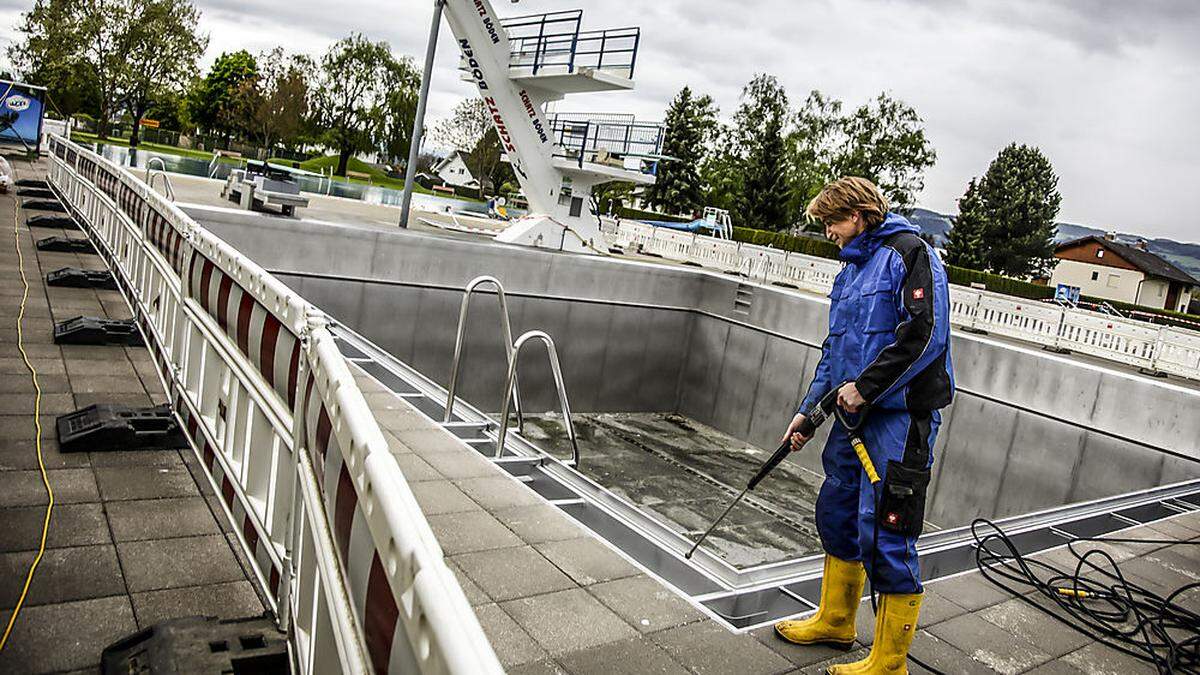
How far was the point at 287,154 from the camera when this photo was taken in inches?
3132

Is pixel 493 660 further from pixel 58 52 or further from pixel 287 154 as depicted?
pixel 287 154

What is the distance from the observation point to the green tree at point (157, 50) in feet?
154

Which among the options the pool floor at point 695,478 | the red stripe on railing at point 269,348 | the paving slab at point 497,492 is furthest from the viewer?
the pool floor at point 695,478

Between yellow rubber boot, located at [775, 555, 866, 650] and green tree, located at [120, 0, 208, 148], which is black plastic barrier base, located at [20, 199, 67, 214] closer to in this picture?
yellow rubber boot, located at [775, 555, 866, 650]

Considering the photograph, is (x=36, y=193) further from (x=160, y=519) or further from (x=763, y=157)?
(x=763, y=157)

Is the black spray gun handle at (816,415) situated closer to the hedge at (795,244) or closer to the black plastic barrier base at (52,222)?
the black plastic barrier base at (52,222)

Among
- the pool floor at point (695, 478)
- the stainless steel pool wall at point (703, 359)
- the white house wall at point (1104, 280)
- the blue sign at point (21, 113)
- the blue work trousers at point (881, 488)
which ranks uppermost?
the white house wall at point (1104, 280)

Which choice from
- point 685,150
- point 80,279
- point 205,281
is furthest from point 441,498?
point 685,150

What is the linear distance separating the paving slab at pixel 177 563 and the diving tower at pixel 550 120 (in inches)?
719

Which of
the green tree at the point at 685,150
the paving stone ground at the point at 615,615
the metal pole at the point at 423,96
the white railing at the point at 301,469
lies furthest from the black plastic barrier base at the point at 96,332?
the green tree at the point at 685,150

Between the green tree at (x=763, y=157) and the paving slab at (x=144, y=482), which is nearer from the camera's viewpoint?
the paving slab at (x=144, y=482)

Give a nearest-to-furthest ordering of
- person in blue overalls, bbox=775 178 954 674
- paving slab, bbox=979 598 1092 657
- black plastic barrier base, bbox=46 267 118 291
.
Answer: person in blue overalls, bbox=775 178 954 674 → paving slab, bbox=979 598 1092 657 → black plastic barrier base, bbox=46 267 118 291

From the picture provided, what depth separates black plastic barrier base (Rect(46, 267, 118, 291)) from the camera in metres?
9.41

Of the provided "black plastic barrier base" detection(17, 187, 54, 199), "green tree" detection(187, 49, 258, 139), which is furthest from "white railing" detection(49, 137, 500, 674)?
"green tree" detection(187, 49, 258, 139)
